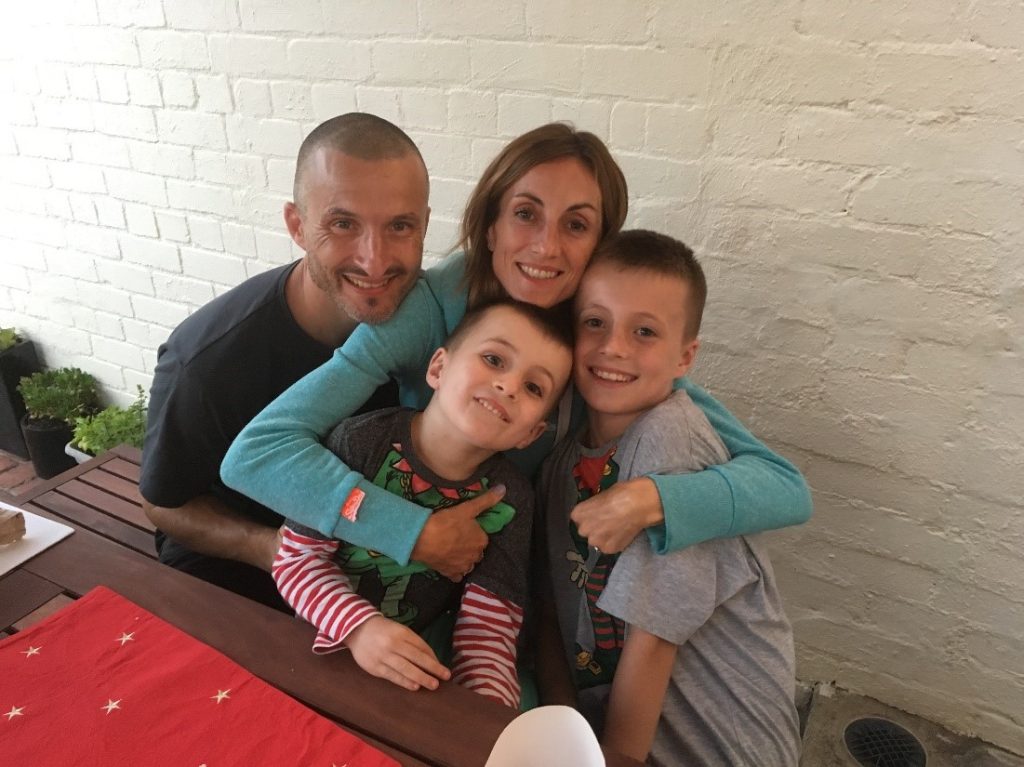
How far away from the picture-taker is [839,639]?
1.94m

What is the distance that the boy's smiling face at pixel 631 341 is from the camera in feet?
4.21

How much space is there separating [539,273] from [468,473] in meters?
0.39

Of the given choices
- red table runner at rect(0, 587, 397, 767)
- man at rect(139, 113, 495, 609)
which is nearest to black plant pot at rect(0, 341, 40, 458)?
man at rect(139, 113, 495, 609)

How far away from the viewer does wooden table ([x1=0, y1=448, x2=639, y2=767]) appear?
91 centimetres

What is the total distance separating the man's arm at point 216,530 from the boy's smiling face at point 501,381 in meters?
0.54

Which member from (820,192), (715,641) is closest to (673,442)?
(715,641)

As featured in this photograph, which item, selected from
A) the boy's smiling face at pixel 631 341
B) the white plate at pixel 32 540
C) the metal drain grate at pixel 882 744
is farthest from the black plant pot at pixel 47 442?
the metal drain grate at pixel 882 744

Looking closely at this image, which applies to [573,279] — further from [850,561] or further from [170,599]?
[850,561]

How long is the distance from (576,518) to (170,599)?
62 cm

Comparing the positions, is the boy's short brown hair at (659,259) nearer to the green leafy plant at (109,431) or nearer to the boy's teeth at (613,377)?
the boy's teeth at (613,377)

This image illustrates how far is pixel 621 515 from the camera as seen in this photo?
112 centimetres

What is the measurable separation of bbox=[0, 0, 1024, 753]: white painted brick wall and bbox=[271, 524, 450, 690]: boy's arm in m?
1.03

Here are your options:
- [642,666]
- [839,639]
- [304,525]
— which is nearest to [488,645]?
[642,666]

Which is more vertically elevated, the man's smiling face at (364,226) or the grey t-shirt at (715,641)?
the man's smiling face at (364,226)
